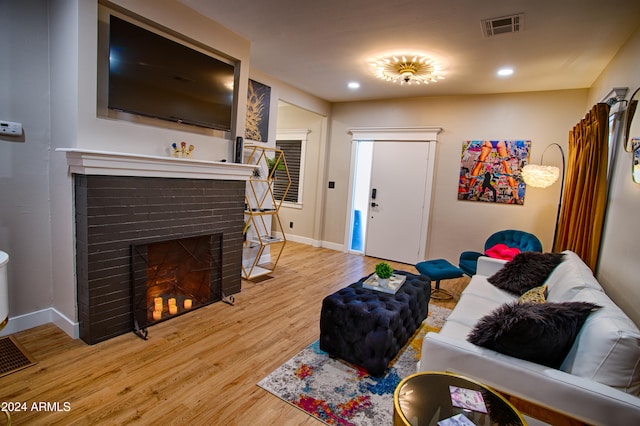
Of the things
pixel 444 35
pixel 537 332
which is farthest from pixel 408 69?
pixel 537 332

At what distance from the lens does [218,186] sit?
10.5 feet

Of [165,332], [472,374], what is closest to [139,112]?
[165,332]

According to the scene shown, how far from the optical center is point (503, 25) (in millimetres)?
2709

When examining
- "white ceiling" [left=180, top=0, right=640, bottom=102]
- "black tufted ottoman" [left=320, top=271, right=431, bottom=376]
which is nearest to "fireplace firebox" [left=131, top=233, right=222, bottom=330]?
"black tufted ottoman" [left=320, top=271, right=431, bottom=376]

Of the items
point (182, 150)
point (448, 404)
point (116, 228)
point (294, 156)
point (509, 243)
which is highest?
point (294, 156)

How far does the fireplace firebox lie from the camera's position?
103 inches

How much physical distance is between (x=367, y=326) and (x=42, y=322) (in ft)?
8.42

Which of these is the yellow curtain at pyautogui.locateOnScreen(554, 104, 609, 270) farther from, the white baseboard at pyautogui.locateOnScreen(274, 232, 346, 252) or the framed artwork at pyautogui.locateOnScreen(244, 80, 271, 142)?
the framed artwork at pyautogui.locateOnScreen(244, 80, 271, 142)

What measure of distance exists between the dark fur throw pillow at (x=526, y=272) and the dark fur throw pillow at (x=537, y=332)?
1.24 m

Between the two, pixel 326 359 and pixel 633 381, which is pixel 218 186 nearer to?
pixel 326 359

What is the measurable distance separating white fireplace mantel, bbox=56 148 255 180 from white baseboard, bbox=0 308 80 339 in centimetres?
117

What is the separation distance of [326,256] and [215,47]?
11.6 ft

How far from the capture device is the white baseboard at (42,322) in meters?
2.44

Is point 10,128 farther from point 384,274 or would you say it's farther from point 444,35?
point 444,35
